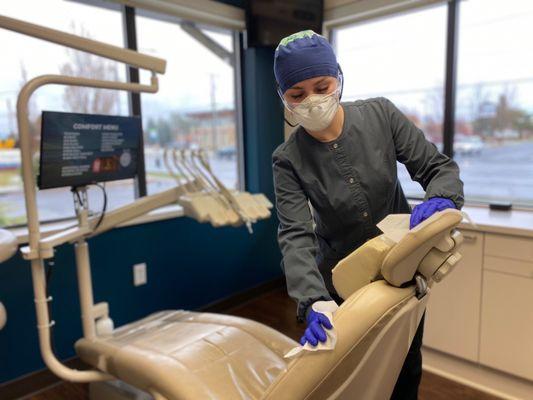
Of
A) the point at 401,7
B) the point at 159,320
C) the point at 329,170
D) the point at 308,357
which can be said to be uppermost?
the point at 401,7

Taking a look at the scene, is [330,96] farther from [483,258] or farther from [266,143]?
[266,143]

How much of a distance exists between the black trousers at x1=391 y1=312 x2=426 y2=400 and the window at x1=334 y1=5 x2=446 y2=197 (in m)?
1.57

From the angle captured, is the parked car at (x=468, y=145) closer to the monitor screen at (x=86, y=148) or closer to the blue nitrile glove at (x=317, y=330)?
the monitor screen at (x=86, y=148)

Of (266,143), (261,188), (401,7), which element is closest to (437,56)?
(401,7)

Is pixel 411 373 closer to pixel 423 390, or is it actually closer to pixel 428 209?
pixel 428 209

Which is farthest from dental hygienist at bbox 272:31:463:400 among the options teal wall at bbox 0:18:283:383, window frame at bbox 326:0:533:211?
window frame at bbox 326:0:533:211

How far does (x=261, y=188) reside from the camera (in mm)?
3098

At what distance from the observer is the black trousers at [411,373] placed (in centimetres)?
119

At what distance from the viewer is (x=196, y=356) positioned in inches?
56.0

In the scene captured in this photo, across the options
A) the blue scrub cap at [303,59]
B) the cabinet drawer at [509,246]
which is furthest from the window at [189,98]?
the cabinet drawer at [509,246]

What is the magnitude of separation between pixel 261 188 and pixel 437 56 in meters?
1.47

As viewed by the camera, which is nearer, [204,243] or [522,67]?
[522,67]

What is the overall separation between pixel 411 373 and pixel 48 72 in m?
2.13

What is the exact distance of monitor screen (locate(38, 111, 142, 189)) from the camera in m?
1.48
